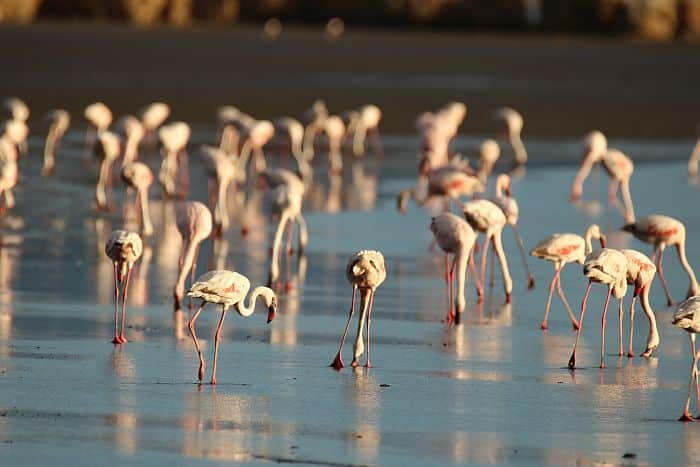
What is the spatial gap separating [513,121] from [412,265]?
36.9ft

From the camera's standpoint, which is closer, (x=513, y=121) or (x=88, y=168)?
(x=88, y=168)

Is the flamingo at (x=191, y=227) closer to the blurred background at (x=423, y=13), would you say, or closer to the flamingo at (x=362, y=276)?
the flamingo at (x=362, y=276)

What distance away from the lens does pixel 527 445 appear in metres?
8.41

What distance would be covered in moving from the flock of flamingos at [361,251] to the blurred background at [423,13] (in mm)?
46176

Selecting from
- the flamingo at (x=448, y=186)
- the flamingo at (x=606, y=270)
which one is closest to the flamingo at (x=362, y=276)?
the flamingo at (x=606, y=270)

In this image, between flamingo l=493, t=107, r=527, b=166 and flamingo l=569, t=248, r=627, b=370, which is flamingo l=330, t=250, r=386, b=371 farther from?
flamingo l=493, t=107, r=527, b=166

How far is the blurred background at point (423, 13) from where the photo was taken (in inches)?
2896

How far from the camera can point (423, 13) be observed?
3029 inches

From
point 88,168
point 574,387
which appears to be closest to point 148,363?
point 574,387

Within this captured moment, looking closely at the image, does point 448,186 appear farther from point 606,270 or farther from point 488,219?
point 606,270

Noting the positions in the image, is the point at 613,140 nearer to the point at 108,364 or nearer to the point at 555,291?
the point at 555,291

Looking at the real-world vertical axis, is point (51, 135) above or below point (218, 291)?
above

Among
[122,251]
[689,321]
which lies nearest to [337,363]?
[122,251]

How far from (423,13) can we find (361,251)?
6749 cm
